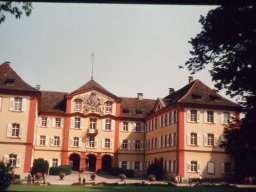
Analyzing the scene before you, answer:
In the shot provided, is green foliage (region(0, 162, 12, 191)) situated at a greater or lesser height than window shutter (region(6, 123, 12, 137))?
lesser

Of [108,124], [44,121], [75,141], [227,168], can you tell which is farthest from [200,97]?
[44,121]

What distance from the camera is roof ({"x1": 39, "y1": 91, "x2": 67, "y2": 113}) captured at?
5369cm

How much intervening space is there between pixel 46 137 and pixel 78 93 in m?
8.65

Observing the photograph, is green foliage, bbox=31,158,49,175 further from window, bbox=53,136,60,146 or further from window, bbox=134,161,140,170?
window, bbox=134,161,140,170

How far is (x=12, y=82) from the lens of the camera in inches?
1668

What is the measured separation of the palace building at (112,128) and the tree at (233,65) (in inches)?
942

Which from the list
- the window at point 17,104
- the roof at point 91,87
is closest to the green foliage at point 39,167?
the window at point 17,104

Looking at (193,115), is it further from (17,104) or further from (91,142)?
(17,104)

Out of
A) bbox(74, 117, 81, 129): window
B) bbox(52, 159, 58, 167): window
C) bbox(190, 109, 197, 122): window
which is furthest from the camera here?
bbox(74, 117, 81, 129): window

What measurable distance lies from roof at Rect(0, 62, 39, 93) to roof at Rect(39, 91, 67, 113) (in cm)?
1030

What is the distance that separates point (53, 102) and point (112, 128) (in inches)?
428

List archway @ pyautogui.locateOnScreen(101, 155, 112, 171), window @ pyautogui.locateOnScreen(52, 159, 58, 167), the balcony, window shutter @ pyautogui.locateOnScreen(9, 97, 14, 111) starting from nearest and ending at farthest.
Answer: window shutter @ pyautogui.locateOnScreen(9, 97, 14, 111) < window @ pyautogui.locateOnScreen(52, 159, 58, 167) < the balcony < archway @ pyautogui.locateOnScreen(101, 155, 112, 171)

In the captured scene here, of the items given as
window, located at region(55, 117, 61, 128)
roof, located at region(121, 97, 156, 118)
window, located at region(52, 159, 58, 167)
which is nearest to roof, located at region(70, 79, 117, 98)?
roof, located at region(121, 97, 156, 118)

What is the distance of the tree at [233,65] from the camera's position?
14.7 metres
